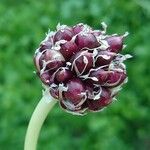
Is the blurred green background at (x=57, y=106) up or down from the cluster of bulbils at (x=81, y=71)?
up

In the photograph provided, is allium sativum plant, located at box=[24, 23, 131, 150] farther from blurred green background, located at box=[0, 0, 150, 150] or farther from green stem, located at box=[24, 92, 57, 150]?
blurred green background, located at box=[0, 0, 150, 150]

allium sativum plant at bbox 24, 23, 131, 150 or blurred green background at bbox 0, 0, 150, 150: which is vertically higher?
blurred green background at bbox 0, 0, 150, 150

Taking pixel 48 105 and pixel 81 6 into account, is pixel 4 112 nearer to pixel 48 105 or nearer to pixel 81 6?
pixel 81 6

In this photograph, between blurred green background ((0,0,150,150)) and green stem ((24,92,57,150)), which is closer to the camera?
green stem ((24,92,57,150))

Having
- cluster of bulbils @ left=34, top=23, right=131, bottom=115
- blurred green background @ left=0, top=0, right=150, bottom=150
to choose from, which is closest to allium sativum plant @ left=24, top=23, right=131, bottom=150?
cluster of bulbils @ left=34, top=23, right=131, bottom=115

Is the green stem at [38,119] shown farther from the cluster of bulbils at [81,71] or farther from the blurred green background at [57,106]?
the blurred green background at [57,106]

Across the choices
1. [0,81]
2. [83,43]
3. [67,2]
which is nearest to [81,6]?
[67,2]

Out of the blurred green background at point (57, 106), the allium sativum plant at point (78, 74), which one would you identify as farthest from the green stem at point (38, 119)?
the blurred green background at point (57, 106)
